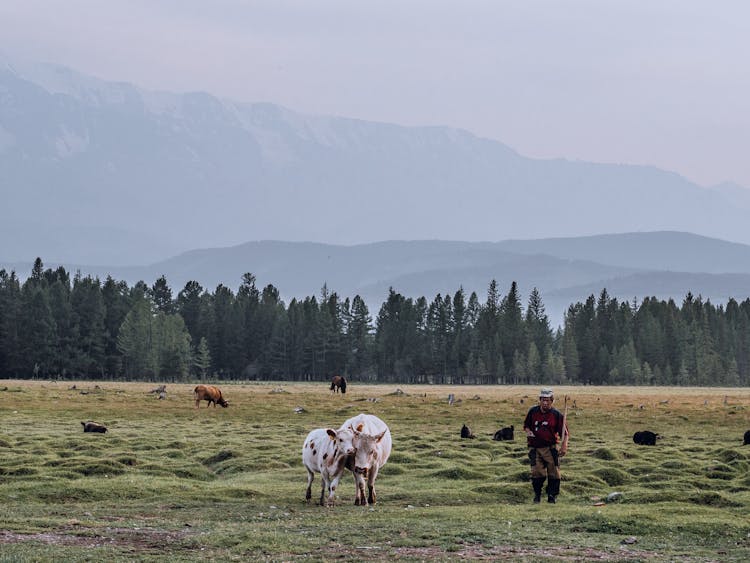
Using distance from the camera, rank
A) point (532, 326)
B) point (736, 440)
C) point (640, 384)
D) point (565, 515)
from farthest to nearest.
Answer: point (532, 326)
point (640, 384)
point (736, 440)
point (565, 515)

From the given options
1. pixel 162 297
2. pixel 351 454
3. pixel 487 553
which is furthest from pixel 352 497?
pixel 162 297

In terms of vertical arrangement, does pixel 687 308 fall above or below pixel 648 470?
above

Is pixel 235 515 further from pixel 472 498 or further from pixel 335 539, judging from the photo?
pixel 472 498

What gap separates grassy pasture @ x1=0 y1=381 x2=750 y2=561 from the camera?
66.3ft

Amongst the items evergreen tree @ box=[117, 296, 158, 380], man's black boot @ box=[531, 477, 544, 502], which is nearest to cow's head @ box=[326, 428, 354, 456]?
man's black boot @ box=[531, 477, 544, 502]

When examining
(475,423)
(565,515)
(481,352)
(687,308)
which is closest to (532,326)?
(481,352)

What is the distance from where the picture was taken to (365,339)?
616ft

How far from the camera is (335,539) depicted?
21.0 metres

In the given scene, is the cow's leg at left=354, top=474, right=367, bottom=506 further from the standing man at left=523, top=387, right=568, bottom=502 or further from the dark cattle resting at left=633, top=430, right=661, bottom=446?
the dark cattle resting at left=633, top=430, right=661, bottom=446

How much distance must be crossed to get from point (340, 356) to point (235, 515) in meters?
156

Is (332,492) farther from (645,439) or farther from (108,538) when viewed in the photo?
(645,439)

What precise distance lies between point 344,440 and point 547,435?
16.5 ft

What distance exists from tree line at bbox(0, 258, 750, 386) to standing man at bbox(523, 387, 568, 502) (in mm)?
126875

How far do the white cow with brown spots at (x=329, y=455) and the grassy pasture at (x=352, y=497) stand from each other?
642 mm
